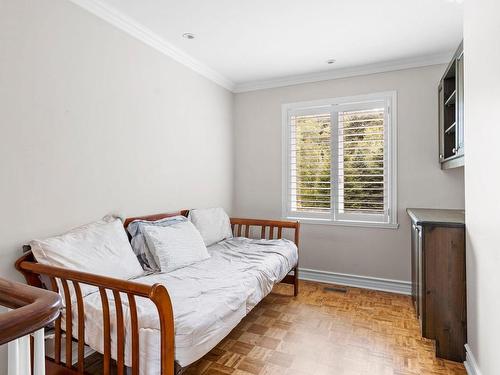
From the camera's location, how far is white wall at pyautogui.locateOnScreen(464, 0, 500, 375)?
1461mm

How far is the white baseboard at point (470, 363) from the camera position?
1.79 meters

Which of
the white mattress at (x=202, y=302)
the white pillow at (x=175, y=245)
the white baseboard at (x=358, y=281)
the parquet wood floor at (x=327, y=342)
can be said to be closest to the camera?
the white mattress at (x=202, y=302)

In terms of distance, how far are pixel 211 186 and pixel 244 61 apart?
1434 mm

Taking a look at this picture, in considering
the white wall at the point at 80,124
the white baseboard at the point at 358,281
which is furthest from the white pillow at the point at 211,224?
the white baseboard at the point at 358,281

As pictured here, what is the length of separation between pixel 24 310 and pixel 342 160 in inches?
131

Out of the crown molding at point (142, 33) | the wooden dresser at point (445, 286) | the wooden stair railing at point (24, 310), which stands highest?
the crown molding at point (142, 33)

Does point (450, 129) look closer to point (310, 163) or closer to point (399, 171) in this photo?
point (399, 171)

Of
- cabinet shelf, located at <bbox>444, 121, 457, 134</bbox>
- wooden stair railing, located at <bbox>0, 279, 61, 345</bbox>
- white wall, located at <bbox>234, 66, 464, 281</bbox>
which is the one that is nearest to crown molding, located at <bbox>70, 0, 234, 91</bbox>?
white wall, located at <bbox>234, 66, 464, 281</bbox>

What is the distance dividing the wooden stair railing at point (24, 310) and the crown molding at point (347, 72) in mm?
3533

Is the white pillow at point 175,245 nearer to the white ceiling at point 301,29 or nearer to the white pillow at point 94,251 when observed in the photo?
the white pillow at point 94,251

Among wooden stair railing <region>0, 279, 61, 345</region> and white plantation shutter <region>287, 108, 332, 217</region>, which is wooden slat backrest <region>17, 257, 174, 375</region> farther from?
white plantation shutter <region>287, 108, 332, 217</region>

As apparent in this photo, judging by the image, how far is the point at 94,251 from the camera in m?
1.93

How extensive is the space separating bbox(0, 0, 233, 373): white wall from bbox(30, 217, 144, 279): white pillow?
0.15 meters

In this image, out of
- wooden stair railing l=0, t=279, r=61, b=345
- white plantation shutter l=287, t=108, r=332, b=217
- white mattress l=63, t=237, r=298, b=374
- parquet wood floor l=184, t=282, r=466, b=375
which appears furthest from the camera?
white plantation shutter l=287, t=108, r=332, b=217
